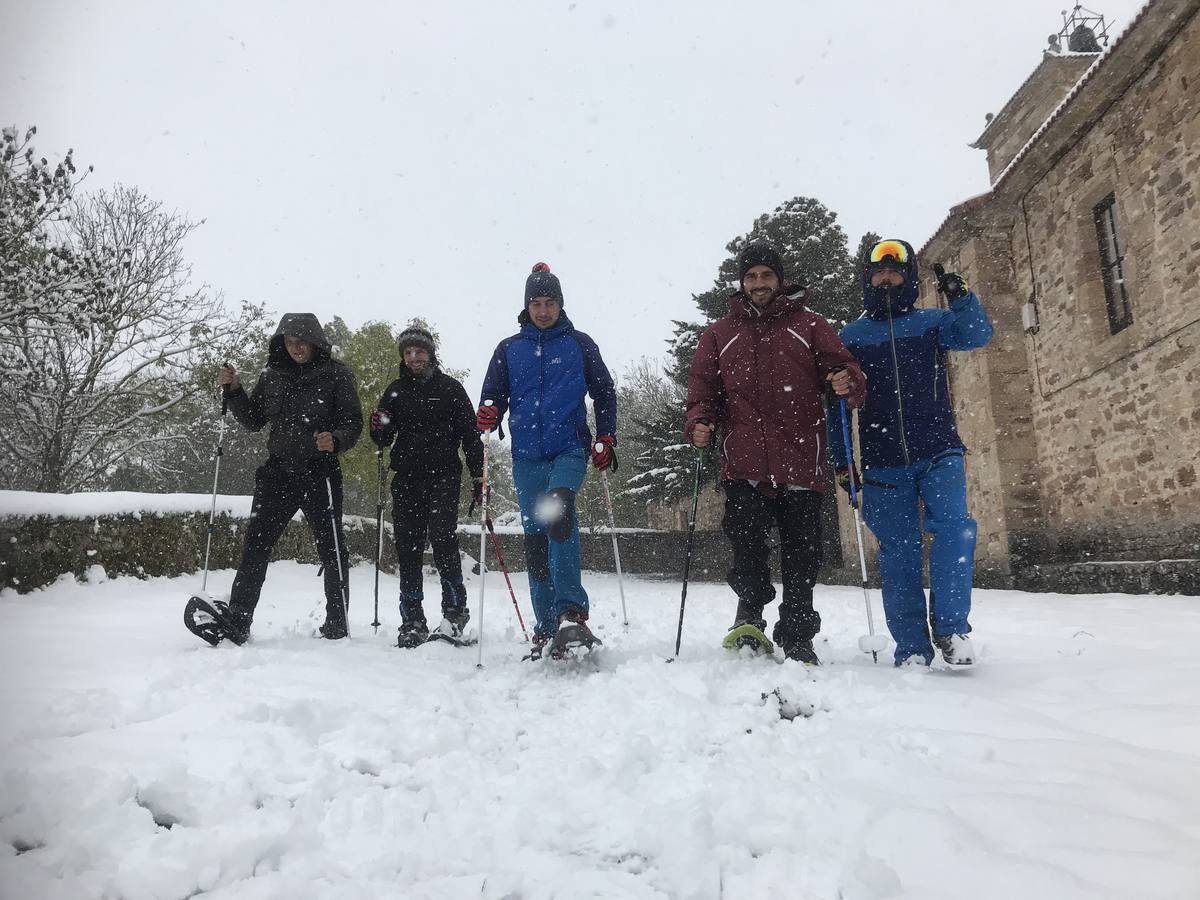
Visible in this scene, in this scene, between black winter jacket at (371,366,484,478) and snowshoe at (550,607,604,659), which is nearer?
snowshoe at (550,607,604,659)

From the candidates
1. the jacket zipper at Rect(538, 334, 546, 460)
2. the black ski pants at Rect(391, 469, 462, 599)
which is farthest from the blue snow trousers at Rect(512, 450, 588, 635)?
the black ski pants at Rect(391, 469, 462, 599)

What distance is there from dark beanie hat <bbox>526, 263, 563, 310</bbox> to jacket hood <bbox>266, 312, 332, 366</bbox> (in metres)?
1.34

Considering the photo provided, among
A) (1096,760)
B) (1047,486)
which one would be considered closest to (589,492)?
(1047,486)

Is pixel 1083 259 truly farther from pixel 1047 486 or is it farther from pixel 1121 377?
pixel 1047 486

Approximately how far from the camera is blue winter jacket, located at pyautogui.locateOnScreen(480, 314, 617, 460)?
402cm

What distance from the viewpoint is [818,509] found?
3.47 metres

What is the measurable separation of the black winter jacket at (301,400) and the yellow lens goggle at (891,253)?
10.1ft

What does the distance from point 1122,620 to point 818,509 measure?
→ 297 centimetres

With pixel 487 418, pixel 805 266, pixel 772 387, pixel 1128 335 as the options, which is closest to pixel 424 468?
pixel 487 418

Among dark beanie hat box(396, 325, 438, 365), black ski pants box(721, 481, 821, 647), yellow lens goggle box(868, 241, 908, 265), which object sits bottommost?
black ski pants box(721, 481, 821, 647)

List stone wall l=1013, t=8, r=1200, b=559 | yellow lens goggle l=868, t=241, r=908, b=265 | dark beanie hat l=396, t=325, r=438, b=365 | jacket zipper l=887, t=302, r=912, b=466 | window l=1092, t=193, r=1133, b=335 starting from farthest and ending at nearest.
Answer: window l=1092, t=193, r=1133, b=335
stone wall l=1013, t=8, r=1200, b=559
dark beanie hat l=396, t=325, r=438, b=365
yellow lens goggle l=868, t=241, r=908, b=265
jacket zipper l=887, t=302, r=912, b=466

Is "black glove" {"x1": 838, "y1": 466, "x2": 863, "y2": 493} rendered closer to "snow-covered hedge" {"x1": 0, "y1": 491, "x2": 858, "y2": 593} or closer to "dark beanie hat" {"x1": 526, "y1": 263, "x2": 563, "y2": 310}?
"dark beanie hat" {"x1": 526, "y1": 263, "x2": 563, "y2": 310}

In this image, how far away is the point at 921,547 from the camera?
3539mm

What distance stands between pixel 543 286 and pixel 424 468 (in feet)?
4.58
